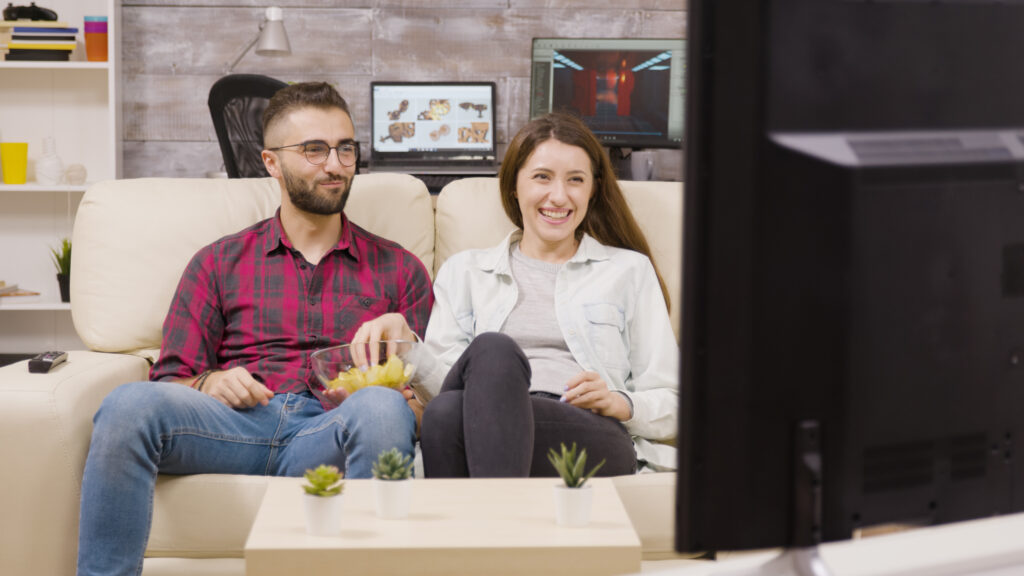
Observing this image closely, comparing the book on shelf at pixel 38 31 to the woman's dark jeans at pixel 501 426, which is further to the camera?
the book on shelf at pixel 38 31

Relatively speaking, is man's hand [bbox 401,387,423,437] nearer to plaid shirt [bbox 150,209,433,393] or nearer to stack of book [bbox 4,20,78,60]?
plaid shirt [bbox 150,209,433,393]

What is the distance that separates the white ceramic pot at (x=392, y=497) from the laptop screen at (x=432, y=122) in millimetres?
2820

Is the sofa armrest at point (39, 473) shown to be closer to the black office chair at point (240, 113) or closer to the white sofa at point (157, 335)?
the white sofa at point (157, 335)

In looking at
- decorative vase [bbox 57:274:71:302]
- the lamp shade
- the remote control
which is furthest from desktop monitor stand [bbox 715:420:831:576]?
decorative vase [bbox 57:274:71:302]

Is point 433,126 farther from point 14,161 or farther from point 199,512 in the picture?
point 199,512

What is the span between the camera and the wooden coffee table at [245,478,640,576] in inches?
44.7

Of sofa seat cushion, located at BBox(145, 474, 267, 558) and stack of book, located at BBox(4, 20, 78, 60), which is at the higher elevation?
stack of book, located at BBox(4, 20, 78, 60)

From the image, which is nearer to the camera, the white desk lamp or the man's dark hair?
the man's dark hair

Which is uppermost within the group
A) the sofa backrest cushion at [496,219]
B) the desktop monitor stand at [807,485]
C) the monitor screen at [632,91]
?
the monitor screen at [632,91]

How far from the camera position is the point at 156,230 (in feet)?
6.93

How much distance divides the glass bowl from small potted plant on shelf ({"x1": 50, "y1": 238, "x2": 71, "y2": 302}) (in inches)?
107

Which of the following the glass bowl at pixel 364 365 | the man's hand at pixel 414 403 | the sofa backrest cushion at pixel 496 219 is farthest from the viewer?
the sofa backrest cushion at pixel 496 219

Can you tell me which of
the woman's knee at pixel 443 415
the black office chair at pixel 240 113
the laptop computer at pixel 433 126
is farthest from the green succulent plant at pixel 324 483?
the laptop computer at pixel 433 126

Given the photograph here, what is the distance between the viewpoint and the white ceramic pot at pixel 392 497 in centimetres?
123
